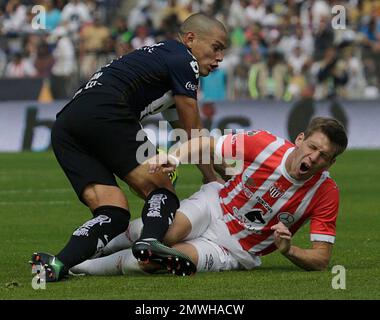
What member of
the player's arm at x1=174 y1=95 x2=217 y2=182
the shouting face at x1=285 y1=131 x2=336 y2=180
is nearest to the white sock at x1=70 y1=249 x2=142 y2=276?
the player's arm at x1=174 y1=95 x2=217 y2=182

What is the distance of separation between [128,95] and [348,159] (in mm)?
13520

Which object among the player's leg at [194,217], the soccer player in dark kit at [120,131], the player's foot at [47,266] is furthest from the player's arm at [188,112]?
the player's foot at [47,266]

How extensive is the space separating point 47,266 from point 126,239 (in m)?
1.09

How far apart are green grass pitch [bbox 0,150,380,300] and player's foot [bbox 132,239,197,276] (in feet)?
0.40

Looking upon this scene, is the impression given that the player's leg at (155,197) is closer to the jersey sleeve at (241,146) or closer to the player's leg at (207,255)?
the player's leg at (207,255)

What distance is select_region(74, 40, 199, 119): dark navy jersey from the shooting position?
8.52 m

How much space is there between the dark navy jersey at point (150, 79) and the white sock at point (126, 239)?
0.80 meters

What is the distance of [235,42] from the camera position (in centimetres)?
→ 2747

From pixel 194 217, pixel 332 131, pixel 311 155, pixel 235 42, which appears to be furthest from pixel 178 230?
pixel 235 42

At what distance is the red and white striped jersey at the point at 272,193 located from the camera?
8.38 m

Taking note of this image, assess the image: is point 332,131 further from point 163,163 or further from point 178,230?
point 178,230

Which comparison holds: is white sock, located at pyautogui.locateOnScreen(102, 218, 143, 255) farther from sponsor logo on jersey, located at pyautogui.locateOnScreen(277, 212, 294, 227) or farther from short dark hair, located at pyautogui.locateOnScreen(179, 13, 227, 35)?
short dark hair, located at pyautogui.locateOnScreen(179, 13, 227, 35)
